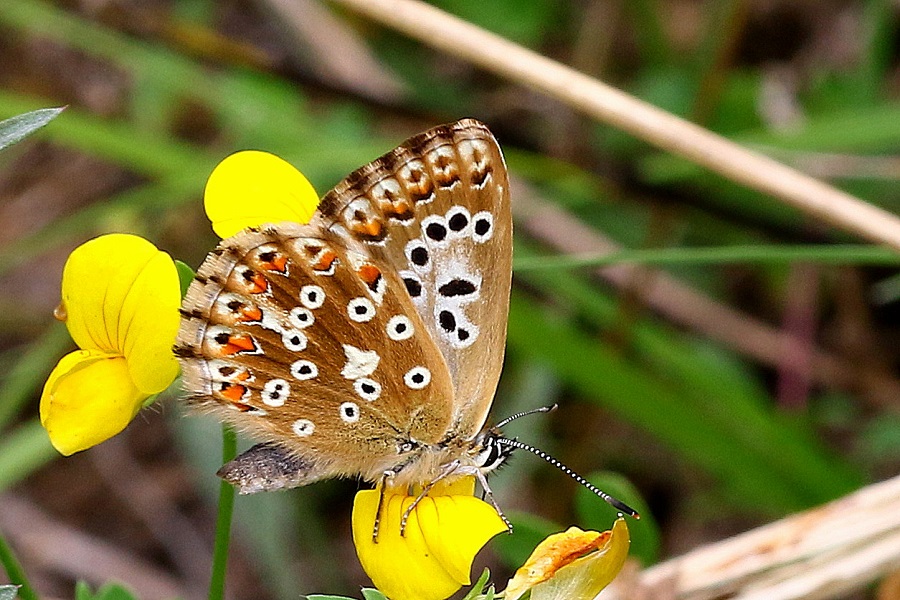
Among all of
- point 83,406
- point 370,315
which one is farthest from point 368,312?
point 83,406

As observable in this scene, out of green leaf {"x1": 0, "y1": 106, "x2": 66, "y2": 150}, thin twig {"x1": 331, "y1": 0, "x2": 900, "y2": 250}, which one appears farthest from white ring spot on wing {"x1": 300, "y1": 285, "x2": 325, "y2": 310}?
thin twig {"x1": 331, "y1": 0, "x2": 900, "y2": 250}

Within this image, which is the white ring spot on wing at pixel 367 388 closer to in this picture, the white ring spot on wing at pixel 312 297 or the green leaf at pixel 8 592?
the white ring spot on wing at pixel 312 297

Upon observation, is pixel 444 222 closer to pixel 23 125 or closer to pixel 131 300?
pixel 131 300

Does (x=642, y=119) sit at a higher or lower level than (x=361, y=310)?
higher

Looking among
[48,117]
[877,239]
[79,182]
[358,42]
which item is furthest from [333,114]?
[48,117]

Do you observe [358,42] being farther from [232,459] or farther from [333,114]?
[232,459]

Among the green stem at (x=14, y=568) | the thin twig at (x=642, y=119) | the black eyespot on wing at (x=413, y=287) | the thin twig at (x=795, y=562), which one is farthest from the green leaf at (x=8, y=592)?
the thin twig at (x=642, y=119)

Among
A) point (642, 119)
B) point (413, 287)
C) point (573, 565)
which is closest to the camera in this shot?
point (573, 565)
